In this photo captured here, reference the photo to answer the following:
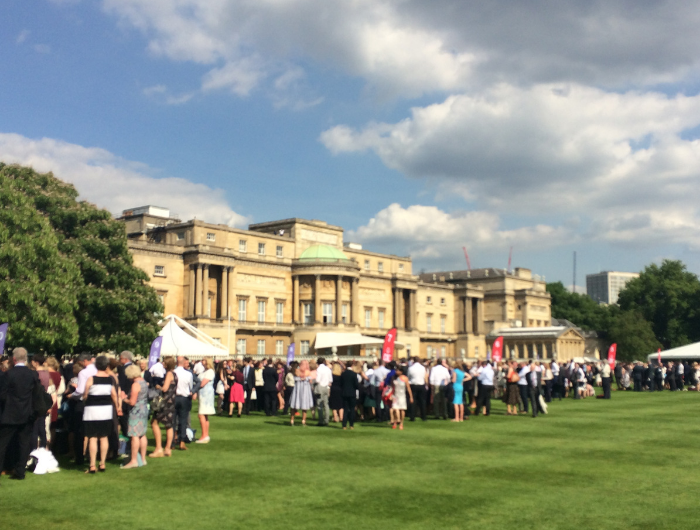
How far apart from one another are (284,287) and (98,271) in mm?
38242

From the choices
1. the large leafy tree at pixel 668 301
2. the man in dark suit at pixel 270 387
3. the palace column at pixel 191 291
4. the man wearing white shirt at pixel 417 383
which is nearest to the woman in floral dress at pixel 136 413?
the man wearing white shirt at pixel 417 383

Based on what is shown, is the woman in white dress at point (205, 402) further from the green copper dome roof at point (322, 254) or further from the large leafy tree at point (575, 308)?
the large leafy tree at point (575, 308)

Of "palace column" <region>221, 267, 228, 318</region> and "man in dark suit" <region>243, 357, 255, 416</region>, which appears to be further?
"palace column" <region>221, 267, 228, 318</region>

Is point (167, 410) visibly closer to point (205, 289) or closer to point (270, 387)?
point (270, 387)

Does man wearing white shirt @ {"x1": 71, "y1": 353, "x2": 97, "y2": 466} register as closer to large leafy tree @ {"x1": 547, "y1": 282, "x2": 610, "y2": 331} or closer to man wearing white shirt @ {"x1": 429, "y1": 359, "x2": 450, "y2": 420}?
man wearing white shirt @ {"x1": 429, "y1": 359, "x2": 450, "y2": 420}

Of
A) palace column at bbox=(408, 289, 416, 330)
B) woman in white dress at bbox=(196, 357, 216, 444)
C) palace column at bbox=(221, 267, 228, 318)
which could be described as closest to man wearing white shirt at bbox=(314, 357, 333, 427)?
woman in white dress at bbox=(196, 357, 216, 444)

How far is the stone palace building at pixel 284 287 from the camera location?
219ft

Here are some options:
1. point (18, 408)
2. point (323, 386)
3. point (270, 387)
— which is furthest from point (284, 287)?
point (18, 408)

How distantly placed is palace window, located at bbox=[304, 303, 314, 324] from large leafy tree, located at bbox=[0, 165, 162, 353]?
35557 mm

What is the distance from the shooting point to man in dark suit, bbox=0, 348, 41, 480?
1134cm

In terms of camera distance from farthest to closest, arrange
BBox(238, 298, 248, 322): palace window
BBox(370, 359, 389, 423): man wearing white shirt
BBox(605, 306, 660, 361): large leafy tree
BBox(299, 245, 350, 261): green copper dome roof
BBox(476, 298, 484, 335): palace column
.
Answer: BBox(476, 298, 484, 335): palace column < BBox(605, 306, 660, 361): large leafy tree < BBox(299, 245, 350, 261): green copper dome roof < BBox(238, 298, 248, 322): palace window < BBox(370, 359, 389, 423): man wearing white shirt

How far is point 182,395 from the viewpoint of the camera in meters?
14.9

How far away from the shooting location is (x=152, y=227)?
75.8m

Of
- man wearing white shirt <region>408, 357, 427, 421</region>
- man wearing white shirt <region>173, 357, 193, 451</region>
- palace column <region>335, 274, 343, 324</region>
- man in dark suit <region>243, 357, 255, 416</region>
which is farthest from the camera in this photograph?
palace column <region>335, 274, 343, 324</region>
